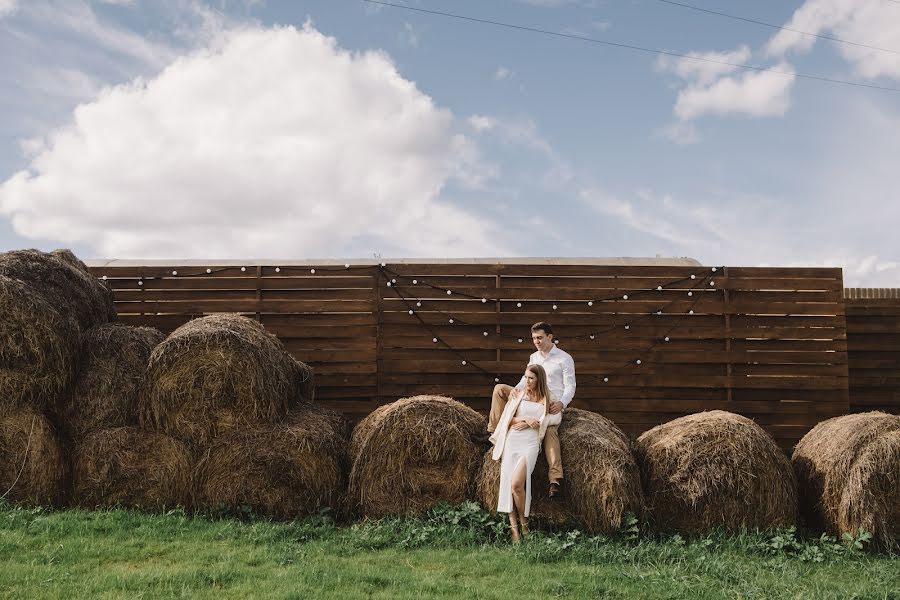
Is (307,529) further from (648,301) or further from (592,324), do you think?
(648,301)

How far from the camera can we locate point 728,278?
9.25 meters

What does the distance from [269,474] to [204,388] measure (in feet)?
3.22

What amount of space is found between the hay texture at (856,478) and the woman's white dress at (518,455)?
2548 millimetres

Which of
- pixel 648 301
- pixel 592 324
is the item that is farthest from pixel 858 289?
pixel 592 324

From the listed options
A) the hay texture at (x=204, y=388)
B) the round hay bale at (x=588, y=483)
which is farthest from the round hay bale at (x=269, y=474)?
the round hay bale at (x=588, y=483)

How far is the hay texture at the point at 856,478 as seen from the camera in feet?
18.7

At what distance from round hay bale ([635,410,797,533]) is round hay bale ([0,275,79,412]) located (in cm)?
541

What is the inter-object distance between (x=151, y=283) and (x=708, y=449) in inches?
274

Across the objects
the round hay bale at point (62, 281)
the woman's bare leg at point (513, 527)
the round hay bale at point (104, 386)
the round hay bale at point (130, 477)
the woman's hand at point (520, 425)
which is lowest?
the woman's bare leg at point (513, 527)

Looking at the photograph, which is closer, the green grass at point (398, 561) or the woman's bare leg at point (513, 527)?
the green grass at point (398, 561)

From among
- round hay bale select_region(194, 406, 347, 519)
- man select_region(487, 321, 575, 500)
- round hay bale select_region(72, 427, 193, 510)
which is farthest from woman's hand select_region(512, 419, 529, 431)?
round hay bale select_region(72, 427, 193, 510)

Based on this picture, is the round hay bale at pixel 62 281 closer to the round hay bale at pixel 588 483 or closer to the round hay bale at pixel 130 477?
the round hay bale at pixel 130 477

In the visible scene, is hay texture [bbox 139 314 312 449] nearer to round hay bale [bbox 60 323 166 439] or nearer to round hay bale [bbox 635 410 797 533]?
round hay bale [bbox 60 323 166 439]

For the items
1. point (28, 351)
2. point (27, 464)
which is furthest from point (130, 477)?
point (28, 351)
